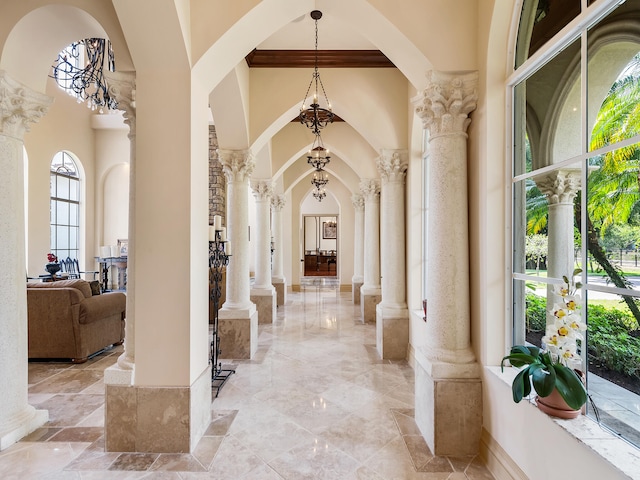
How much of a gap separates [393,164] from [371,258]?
2710 mm

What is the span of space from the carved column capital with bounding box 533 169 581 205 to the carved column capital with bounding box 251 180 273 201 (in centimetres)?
554

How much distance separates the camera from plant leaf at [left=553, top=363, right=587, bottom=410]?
1.62m

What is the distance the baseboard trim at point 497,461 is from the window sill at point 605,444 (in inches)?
21.2

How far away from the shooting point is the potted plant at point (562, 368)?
5.40ft

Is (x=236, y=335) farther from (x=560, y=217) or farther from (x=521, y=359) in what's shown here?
(x=560, y=217)

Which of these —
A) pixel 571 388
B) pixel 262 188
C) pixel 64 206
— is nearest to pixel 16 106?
pixel 571 388

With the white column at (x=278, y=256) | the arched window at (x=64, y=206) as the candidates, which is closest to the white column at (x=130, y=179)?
the white column at (x=278, y=256)

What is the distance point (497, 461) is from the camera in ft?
7.39

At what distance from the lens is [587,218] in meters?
1.75

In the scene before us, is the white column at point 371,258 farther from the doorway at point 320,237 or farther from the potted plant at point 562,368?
the doorway at point 320,237

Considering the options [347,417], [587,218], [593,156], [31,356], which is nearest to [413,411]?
[347,417]

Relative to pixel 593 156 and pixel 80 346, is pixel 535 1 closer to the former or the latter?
pixel 593 156

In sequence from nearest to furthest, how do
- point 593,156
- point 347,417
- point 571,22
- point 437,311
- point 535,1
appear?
1. point 593,156
2. point 571,22
3. point 535,1
4. point 437,311
5. point 347,417

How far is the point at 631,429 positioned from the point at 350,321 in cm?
580
